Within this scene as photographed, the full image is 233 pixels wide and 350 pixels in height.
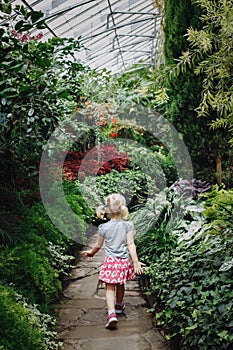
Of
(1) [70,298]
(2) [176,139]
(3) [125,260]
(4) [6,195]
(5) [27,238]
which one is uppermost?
(2) [176,139]

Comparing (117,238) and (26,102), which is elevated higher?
(26,102)

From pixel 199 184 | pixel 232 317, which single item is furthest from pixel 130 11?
pixel 232 317

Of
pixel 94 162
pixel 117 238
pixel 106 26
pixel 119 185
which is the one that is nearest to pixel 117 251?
pixel 117 238

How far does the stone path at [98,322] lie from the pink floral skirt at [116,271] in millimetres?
309

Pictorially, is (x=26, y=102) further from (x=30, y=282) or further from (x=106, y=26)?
(x=106, y=26)

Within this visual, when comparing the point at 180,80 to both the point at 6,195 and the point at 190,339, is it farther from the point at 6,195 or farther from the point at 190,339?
the point at 190,339

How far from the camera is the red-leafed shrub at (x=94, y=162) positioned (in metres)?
6.80

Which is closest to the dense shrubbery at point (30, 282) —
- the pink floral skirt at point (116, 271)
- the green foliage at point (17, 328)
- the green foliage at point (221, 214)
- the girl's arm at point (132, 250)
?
the green foliage at point (17, 328)

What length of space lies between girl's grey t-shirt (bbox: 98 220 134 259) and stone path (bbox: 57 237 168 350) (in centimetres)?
50

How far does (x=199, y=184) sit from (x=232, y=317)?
2.67 meters

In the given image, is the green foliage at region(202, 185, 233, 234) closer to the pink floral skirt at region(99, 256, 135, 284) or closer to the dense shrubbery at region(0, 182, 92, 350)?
the pink floral skirt at region(99, 256, 135, 284)

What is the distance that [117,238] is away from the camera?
3471 mm

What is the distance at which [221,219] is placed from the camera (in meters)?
3.50

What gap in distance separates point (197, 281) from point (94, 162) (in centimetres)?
481
